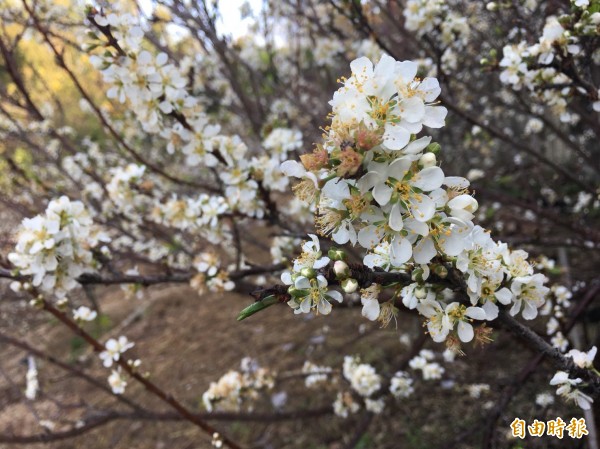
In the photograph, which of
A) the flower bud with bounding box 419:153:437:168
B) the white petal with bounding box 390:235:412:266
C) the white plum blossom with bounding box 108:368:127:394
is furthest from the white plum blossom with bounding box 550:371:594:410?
the white plum blossom with bounding box 108:368:127:394

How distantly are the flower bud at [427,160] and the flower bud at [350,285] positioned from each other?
0.28 meters

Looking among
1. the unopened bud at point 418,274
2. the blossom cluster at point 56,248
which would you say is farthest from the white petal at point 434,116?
the blossom cluster at point 56,248

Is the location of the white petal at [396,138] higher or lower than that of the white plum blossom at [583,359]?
higher

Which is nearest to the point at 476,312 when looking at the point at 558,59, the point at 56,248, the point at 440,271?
the point at 440,271

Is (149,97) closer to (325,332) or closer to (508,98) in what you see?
(325,332)

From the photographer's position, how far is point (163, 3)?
320 cm

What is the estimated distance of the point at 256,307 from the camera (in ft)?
3.00

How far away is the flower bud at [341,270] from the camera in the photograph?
966 millimetres

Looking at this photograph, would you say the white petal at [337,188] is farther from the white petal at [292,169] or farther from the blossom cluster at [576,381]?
the blossom cluster at [576,381]

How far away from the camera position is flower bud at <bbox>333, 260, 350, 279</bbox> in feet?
3.17

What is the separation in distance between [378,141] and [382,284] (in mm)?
356

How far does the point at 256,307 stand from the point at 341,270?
20 centimetres

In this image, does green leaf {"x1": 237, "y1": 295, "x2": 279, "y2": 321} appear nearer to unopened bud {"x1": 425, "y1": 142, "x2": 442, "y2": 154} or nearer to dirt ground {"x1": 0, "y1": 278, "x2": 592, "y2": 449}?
unopened bud {"x1": 425, "y1": 142, "x2": 442, "y2": 154}

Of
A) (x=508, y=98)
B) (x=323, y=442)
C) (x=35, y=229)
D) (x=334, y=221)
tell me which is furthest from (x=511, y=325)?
(x=508, y=98)
